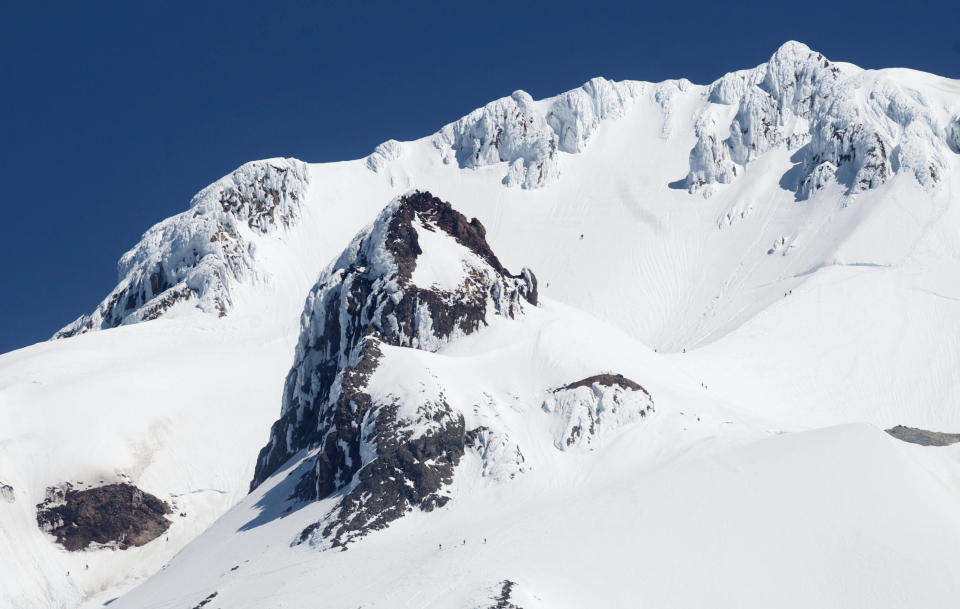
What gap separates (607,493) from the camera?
2773 inches

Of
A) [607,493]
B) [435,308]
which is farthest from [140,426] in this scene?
[607,493]

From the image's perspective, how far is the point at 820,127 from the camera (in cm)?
16025

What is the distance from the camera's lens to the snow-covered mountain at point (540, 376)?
206ft

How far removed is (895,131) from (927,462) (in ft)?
343

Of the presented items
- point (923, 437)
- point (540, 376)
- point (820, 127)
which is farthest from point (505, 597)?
point (820, 127)

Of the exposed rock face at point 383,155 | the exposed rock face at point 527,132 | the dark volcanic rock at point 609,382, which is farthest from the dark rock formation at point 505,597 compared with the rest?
the exposed rock face at point 383,155

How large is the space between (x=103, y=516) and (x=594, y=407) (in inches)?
2125

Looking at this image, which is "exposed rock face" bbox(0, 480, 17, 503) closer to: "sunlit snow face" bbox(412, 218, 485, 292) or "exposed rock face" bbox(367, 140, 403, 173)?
"sunlit snow face" bbox(412, 218, 485, 292)

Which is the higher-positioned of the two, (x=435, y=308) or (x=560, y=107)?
(x=560, y=107)

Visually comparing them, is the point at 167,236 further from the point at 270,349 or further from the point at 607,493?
the point at 607,493

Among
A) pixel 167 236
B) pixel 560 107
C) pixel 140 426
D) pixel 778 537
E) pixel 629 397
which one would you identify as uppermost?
pixel 560 107

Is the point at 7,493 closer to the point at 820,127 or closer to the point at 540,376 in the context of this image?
the point at 540,376

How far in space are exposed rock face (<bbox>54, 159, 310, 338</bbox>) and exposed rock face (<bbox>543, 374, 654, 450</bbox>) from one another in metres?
75.7

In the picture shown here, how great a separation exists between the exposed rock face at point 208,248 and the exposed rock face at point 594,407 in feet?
248
